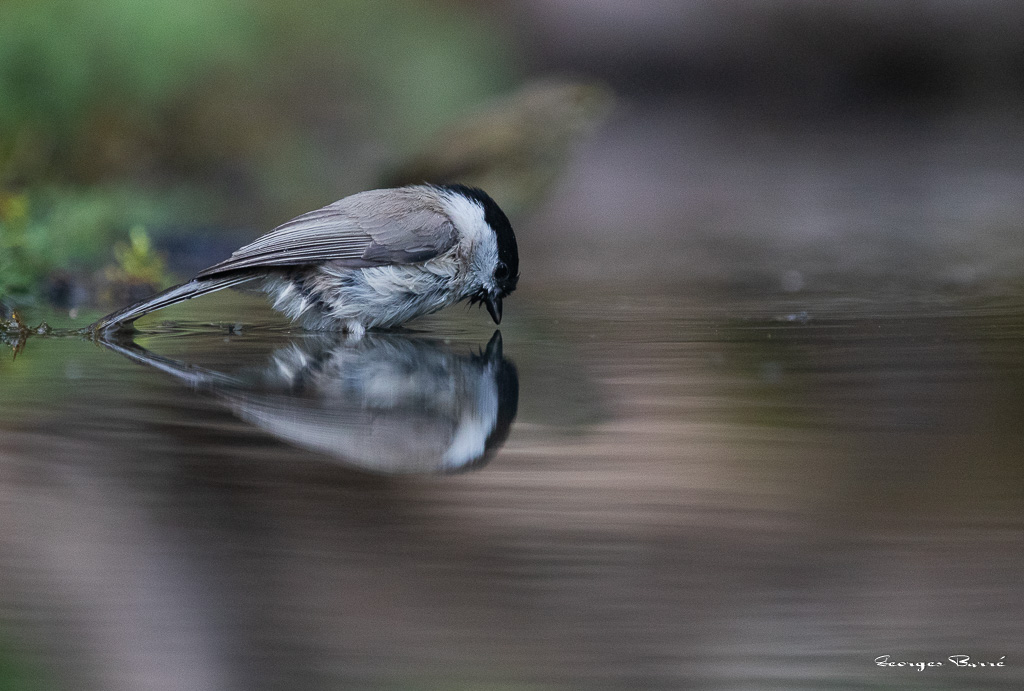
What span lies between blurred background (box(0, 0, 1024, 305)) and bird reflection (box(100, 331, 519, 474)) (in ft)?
6.38

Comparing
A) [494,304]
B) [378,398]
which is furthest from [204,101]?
[378,398]

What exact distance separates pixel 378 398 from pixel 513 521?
1186 millimetres

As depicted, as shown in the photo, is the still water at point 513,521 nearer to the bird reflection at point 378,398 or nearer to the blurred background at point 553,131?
the bird reflection at point 378,398

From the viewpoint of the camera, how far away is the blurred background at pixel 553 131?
23.7 feet

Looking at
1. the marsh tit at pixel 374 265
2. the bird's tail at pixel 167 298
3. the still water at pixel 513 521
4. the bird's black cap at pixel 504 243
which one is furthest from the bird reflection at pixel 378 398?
the bird's black cap at pixel 504 243

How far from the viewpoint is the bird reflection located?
Result: 2.85 metres

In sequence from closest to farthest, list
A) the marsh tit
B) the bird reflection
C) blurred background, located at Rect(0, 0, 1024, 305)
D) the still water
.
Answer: the still water → the bird reflection → the marsh tit → blurred background, located at Rect(0, 0, 1024, 305)

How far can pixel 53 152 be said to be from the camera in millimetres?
9328

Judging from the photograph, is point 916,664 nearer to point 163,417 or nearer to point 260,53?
point 163,417

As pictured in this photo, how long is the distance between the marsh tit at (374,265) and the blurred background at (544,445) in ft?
0.65

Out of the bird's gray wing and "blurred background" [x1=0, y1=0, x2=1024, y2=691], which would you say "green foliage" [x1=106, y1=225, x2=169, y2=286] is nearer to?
"blurred background" [x1=0, y1=0, x2=1024, y2=691]

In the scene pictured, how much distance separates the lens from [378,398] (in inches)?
135

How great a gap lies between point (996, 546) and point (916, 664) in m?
0.52

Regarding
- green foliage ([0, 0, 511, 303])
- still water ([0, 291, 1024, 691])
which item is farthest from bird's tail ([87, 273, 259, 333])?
green foliage ([0, 0, 511, 303])
